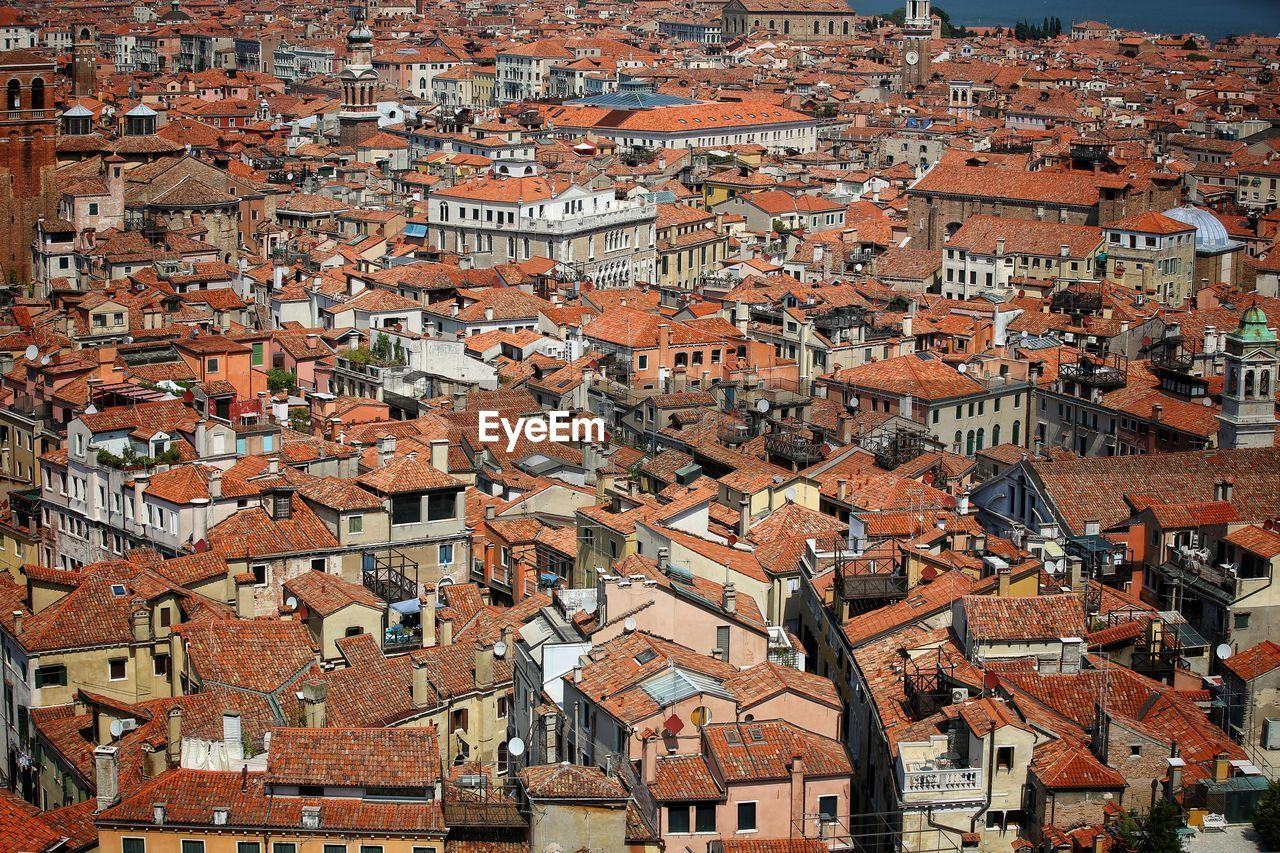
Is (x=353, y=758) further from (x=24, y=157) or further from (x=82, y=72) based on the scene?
(x=82, y=72)

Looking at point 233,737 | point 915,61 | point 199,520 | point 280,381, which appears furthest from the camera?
point 915,61

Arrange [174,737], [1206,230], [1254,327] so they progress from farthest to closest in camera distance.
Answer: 1. [1206,230]
2. [1254,327]
3. [174,737]

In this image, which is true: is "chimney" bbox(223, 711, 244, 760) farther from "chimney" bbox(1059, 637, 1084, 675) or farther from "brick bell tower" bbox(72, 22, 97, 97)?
"brick bell tower" bbox(72, 22, 97, 97)

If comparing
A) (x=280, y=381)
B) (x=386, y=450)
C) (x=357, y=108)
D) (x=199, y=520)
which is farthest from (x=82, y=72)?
(x=199, y=520)

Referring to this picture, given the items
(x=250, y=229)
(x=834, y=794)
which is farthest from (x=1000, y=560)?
(x=250, y=229)

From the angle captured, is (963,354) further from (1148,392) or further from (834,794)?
(834,794)

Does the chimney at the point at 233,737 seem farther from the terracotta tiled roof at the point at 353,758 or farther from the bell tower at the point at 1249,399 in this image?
the bell tower at the point at 1249,399

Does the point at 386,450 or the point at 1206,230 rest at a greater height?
the point at 386,450

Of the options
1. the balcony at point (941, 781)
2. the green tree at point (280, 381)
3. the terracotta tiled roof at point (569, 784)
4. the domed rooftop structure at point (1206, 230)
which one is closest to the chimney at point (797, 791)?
the balcony at point (941, 781)
